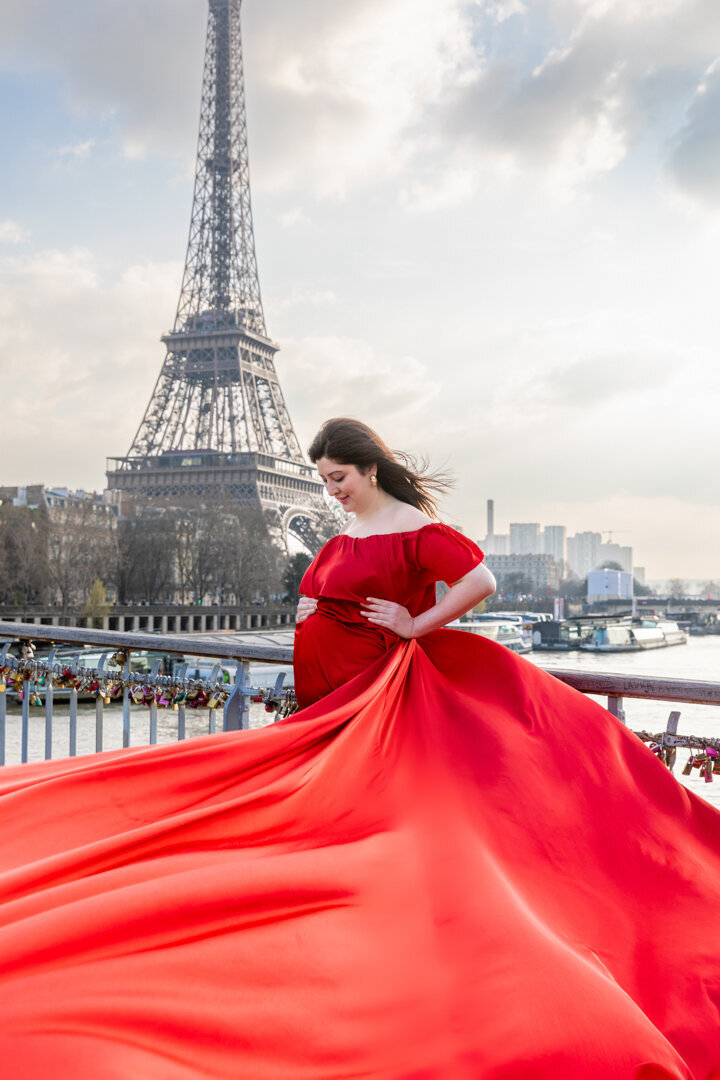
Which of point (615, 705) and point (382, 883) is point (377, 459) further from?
point (382, 883)

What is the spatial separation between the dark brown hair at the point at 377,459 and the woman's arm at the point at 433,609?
0.31 metres

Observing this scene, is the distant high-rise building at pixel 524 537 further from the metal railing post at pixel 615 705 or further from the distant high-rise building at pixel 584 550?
the metal railing post at pixel 615 705

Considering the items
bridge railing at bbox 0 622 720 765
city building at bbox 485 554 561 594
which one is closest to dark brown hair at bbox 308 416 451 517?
bridge railing at bbox 0 622 720 765

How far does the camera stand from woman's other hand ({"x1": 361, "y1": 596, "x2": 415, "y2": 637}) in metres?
2.28

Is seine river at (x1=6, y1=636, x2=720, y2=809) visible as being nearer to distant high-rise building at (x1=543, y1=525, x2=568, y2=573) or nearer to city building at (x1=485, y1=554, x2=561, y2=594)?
city building at (x1=485, y1=554, x2=561, y2=594)

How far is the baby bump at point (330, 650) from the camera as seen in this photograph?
2346 mm

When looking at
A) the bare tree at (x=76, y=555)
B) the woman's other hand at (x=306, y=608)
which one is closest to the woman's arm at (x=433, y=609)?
the woman's other hand at (x=306, y=608)

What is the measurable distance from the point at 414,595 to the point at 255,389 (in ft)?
156

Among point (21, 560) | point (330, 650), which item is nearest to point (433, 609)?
point (330, 650)

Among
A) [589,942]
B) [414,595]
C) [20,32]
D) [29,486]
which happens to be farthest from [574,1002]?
[29,486]

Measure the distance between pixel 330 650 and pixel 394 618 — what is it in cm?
24

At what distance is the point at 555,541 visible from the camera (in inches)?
6437

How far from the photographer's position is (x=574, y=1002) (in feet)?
4.43

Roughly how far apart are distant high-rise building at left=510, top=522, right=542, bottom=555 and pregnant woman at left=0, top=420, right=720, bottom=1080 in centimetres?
15835
